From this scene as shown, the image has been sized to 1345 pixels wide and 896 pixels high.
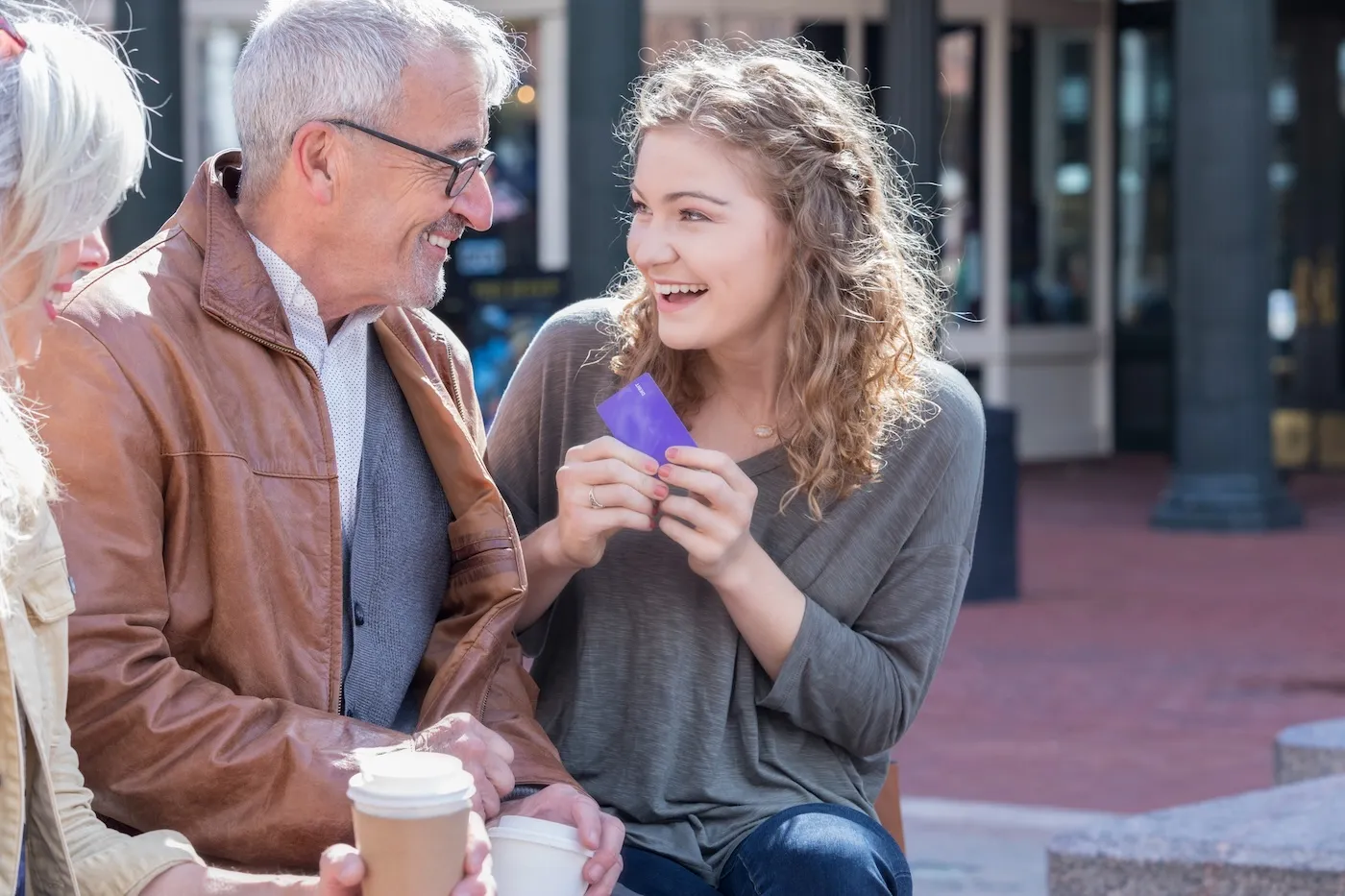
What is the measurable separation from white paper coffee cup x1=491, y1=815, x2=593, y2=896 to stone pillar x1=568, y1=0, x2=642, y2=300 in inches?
381

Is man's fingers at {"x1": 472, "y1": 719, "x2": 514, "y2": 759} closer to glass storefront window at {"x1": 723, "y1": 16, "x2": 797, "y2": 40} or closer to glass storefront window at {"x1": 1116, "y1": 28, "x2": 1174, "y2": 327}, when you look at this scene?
glass storefront window at {"x1": 723, "y1": 16, "x2": 797, "y2": 40}

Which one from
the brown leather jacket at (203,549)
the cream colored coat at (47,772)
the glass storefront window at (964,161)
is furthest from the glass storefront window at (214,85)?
the cream colored coat at (47,772)

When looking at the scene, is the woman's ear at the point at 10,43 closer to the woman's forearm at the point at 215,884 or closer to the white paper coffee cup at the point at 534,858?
the woman's forearm at the point at 215,884

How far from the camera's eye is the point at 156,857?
2309 millimetres

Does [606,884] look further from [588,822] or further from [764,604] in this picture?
[764,604]

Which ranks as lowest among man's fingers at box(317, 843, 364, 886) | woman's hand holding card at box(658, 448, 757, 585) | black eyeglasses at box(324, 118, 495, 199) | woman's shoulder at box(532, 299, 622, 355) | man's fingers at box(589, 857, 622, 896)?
man's fingers at box(589, 857, 622, 896)

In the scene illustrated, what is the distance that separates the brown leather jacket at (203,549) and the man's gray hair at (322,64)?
124mm

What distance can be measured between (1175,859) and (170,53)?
11436 millimetres

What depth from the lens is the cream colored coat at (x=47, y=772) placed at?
213 cm

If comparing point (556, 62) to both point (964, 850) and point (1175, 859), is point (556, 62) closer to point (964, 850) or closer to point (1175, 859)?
point (964, 850)

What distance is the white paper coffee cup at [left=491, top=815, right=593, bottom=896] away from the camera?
2.44m

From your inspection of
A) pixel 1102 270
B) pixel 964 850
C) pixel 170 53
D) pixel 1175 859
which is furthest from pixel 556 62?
pixel 1175 859

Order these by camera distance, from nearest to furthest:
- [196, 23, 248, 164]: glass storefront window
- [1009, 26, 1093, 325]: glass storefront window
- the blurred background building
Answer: the blurred background building < [196, 23, 248, 164]: glass storefront window < [1009, 26, 1093, 325]: glass storefront window

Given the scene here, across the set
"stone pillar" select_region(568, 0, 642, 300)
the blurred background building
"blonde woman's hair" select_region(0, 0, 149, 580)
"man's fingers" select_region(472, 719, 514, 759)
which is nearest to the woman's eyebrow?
"man's fingers" select_region(472, 719, 514, 759)
